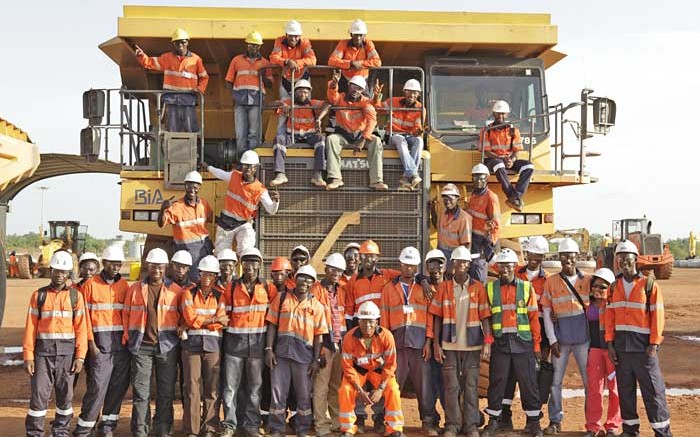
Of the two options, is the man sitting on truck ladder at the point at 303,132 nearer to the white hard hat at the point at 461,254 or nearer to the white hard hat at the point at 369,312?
the white hard hat at the point at 461,254

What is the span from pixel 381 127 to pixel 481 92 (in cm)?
127

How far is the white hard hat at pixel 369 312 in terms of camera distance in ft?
24.6

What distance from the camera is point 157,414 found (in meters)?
7.53

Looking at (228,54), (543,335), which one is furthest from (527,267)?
(228,54)

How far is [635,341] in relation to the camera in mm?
7406

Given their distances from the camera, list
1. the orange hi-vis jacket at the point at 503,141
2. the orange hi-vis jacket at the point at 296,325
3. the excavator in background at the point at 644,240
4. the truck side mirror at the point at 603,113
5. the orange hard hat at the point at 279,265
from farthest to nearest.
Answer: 1. the excavator in background at the point at 644,240
2. the orange hi-vis jacket at the point at 503,141
3. the truck side mirror at the point at 603,113
4. the orange hard hat at the point at 279,265
5. the orange hi-vis jacket at the point at 296,325

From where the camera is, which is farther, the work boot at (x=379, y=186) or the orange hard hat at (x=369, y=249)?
the work boot at (x=379, y=186)

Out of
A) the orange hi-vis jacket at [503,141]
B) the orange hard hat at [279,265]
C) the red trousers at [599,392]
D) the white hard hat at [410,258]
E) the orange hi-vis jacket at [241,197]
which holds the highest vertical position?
the orange hi-vis jacket at [503,141]

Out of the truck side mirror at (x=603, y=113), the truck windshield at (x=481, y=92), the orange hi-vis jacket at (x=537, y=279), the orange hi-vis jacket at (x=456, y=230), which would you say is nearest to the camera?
the orange hi-vis jacket at (x=537, y=279)

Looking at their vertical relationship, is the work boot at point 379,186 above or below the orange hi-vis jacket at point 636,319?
above

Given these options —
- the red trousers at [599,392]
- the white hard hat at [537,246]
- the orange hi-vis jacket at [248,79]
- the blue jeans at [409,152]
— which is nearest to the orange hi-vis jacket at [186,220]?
the orange hi-vis jacket at [248,79]

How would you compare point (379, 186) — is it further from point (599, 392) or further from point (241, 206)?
point (599, 392)

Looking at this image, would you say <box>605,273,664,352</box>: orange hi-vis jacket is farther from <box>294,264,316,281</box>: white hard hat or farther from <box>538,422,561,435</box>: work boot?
<box>294,264,316,281</box>: white hard hat

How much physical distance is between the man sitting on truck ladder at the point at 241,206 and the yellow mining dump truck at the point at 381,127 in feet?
1.24
